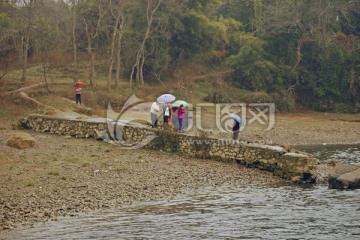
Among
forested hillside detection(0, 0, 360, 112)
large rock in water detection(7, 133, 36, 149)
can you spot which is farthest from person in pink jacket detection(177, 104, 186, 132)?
forested hillside detection(0, 0, 360, 112)

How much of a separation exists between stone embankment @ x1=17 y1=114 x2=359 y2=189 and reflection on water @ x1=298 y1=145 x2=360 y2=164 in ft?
17.8

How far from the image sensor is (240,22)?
60.7 meters

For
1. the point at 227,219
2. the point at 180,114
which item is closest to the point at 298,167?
the point at 227,219

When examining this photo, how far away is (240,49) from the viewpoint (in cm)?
5384

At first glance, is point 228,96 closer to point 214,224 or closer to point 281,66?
point 281,66

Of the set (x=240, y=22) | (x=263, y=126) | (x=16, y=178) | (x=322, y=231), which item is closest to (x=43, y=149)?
(x=16, y=178)

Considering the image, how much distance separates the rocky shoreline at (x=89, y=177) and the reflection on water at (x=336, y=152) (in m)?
7.24

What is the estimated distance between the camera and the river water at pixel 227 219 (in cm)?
1475

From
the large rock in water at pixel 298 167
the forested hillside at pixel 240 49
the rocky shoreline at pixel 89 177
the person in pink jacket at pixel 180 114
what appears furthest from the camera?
the forested hillside at pixel 240 49

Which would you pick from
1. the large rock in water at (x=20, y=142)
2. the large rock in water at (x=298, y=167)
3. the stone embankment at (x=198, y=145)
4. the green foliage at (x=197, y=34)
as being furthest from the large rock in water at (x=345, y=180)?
the green foliage at (x=197, y=34)

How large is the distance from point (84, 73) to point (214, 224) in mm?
38402

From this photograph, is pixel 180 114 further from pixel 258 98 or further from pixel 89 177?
pixel 258 98

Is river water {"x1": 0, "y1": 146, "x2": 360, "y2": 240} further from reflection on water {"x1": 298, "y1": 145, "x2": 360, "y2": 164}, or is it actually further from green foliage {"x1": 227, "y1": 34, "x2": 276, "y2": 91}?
green foliage {"x1": 227, "y1": 34, "x2": 276, "y2": 91}

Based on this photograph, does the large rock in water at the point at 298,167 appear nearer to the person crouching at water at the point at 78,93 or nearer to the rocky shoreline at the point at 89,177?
the rocky shoreline at the point at 89,177
